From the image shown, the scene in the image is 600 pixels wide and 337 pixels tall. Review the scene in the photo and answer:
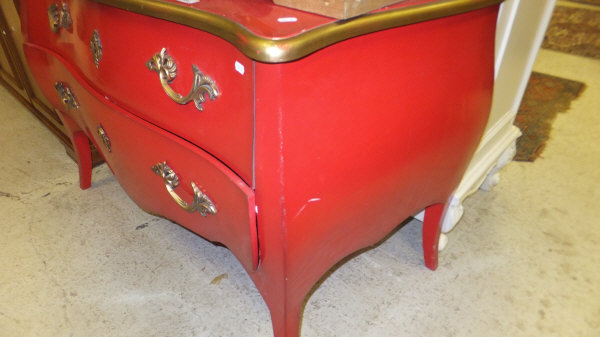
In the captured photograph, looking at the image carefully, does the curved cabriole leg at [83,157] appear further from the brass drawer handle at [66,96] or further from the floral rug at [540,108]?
the floral rug at [540,108]

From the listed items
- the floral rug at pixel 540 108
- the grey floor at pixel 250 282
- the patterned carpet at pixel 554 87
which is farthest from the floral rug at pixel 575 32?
the grey floor at pixel 250 282

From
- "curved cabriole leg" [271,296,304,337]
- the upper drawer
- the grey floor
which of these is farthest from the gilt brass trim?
the grey floor

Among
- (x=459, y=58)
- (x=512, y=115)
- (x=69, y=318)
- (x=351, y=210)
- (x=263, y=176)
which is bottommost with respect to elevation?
(x=69, y=318)

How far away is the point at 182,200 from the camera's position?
2.45ft

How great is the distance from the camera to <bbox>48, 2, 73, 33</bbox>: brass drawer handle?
0.76 metres

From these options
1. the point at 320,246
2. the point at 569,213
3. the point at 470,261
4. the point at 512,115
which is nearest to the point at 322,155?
the point at 320,246

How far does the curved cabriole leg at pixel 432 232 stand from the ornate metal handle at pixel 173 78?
655 millimetres

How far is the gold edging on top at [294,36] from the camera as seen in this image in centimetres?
44

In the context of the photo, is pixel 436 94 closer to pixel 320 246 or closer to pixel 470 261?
pixel 320 246

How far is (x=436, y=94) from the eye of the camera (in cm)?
67

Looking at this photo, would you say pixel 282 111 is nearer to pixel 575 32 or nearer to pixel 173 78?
pixel 173 78

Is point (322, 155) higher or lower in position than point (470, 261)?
higher

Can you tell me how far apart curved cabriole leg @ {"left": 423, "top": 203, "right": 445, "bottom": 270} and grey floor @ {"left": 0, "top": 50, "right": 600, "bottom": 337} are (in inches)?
1.7

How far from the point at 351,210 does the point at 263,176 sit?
18cm
